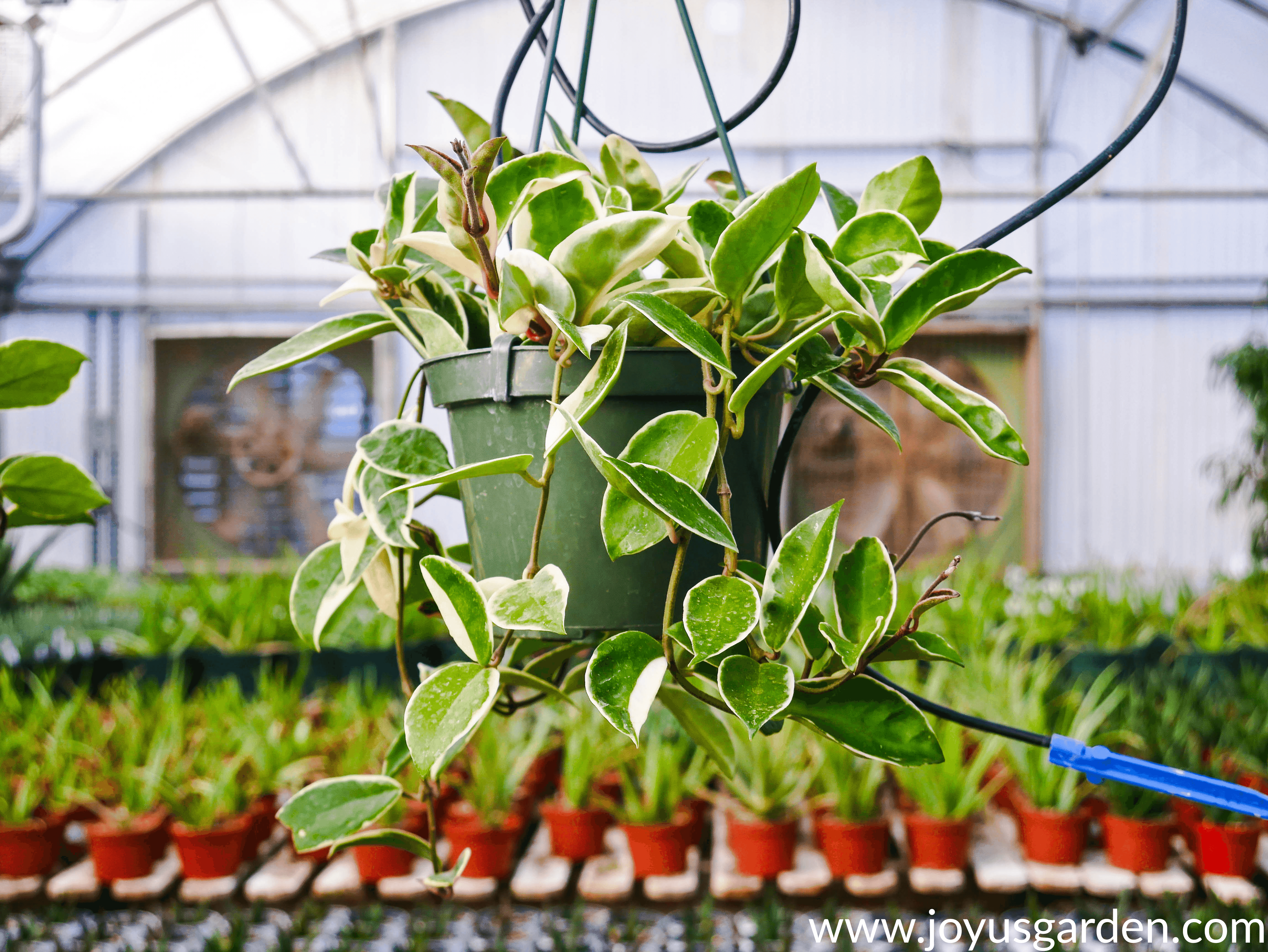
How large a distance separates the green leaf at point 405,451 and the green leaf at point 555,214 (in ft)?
0.31

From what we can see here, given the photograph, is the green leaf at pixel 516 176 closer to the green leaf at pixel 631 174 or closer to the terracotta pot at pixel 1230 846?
the green leaf at pixel 631 174

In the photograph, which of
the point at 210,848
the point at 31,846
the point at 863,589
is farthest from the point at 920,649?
the point at 31,846

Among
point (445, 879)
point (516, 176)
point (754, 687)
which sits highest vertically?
point (516, 176)

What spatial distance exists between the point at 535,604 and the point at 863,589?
14 cm

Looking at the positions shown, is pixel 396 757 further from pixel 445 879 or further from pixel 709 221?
pixel 709 221

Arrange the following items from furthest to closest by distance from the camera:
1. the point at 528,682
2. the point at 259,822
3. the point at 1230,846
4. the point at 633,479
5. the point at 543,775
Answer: the point at 543,775, the point at 259,822, the point at 1230,846, the point at 528,682, the point at 633,479

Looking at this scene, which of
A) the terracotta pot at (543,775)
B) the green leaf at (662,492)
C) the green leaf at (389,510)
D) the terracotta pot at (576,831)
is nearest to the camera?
the green leaf at (662,492)

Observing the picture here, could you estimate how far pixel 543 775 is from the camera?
1.48m

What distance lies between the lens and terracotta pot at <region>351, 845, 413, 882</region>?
1177mm

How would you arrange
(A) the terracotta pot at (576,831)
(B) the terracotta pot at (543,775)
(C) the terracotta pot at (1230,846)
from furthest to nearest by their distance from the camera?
(B) the terracotta pot at (543,775)
(A) the terracotta pot at (576,831)
(C) the terracotta pot at (1230,846)

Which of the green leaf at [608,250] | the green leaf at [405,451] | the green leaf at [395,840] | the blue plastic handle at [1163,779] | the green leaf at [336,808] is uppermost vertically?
the green leaf at [608,250]

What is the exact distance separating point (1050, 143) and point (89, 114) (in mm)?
4547

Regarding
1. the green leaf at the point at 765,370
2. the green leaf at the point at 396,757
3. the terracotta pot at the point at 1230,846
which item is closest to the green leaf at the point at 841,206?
the green leaf at the point at 765,370

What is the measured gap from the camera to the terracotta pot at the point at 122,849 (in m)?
1.17
